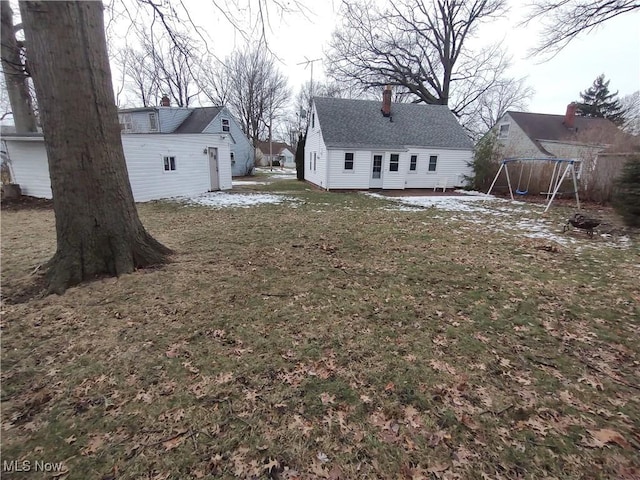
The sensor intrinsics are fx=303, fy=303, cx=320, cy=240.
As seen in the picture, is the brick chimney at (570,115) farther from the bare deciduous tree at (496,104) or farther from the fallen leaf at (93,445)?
the fallen leaf at (93,445)

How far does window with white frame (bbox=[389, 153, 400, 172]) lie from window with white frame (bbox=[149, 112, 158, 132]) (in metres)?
18.2

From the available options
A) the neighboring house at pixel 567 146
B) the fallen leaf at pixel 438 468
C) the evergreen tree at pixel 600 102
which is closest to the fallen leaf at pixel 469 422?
the fallen leaf at pixel 438 468

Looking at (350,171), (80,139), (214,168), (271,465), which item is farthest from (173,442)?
(350,171)

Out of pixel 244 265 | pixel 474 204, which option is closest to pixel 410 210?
pixel 474 204

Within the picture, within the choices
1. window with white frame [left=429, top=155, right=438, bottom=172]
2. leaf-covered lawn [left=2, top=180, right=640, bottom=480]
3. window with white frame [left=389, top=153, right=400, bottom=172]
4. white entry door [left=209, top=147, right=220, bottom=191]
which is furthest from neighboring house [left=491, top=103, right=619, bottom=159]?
leaf-covered lawn [left=2, top=180, right=640, bottom=480]

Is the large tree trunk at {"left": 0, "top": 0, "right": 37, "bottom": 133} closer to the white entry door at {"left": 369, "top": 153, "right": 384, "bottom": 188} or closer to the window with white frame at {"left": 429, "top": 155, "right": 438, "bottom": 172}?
the white entry door at {"left": 369, "top": 153, "right": 384, "bottom": 188}

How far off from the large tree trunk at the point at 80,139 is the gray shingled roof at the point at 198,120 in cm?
2165

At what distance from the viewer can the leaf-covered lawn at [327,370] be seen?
2.01 meters

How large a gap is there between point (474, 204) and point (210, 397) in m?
14.0

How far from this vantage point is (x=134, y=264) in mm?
4770

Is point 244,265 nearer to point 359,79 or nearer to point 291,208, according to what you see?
point 291,208

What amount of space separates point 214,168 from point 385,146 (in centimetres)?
1022

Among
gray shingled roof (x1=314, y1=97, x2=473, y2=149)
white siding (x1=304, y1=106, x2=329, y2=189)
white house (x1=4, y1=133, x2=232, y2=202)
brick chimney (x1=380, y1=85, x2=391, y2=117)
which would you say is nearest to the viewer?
white house (x1=4, y1=133, x2=232, y2=202)

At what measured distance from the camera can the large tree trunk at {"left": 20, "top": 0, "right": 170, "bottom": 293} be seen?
3709 millimetres
